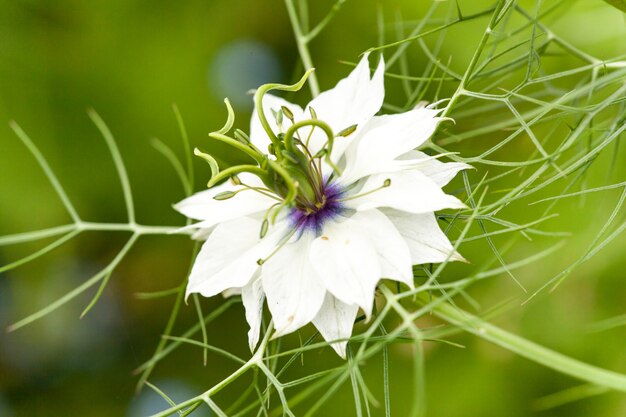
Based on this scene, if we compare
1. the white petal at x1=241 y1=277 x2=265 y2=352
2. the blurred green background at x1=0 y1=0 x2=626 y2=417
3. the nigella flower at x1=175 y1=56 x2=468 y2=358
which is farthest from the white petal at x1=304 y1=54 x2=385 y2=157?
the blurred green background at x1=0 y1=0 x2=626 y2=417

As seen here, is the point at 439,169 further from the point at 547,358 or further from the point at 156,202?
the point at 156,202

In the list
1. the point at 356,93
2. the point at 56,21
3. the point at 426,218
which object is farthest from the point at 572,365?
the point at 56,21

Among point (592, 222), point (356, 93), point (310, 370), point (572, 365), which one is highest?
point (356, 93)

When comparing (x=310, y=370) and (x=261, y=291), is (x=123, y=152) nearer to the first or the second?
A: (x=310, y=370)

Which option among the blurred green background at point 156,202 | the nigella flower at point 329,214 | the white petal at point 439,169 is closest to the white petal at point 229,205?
the nigella flower at point 329,214

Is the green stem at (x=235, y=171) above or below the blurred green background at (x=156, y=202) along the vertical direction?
above

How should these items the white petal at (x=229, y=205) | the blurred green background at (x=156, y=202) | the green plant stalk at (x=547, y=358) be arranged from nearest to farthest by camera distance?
the green plant stalk at (x=547, y=358), the white petal at (x=229, y=205), the blurred green background at (x=156, y=202)

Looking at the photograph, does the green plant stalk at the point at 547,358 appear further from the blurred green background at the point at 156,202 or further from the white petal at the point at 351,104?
the blurred green background at the point at 156,202
